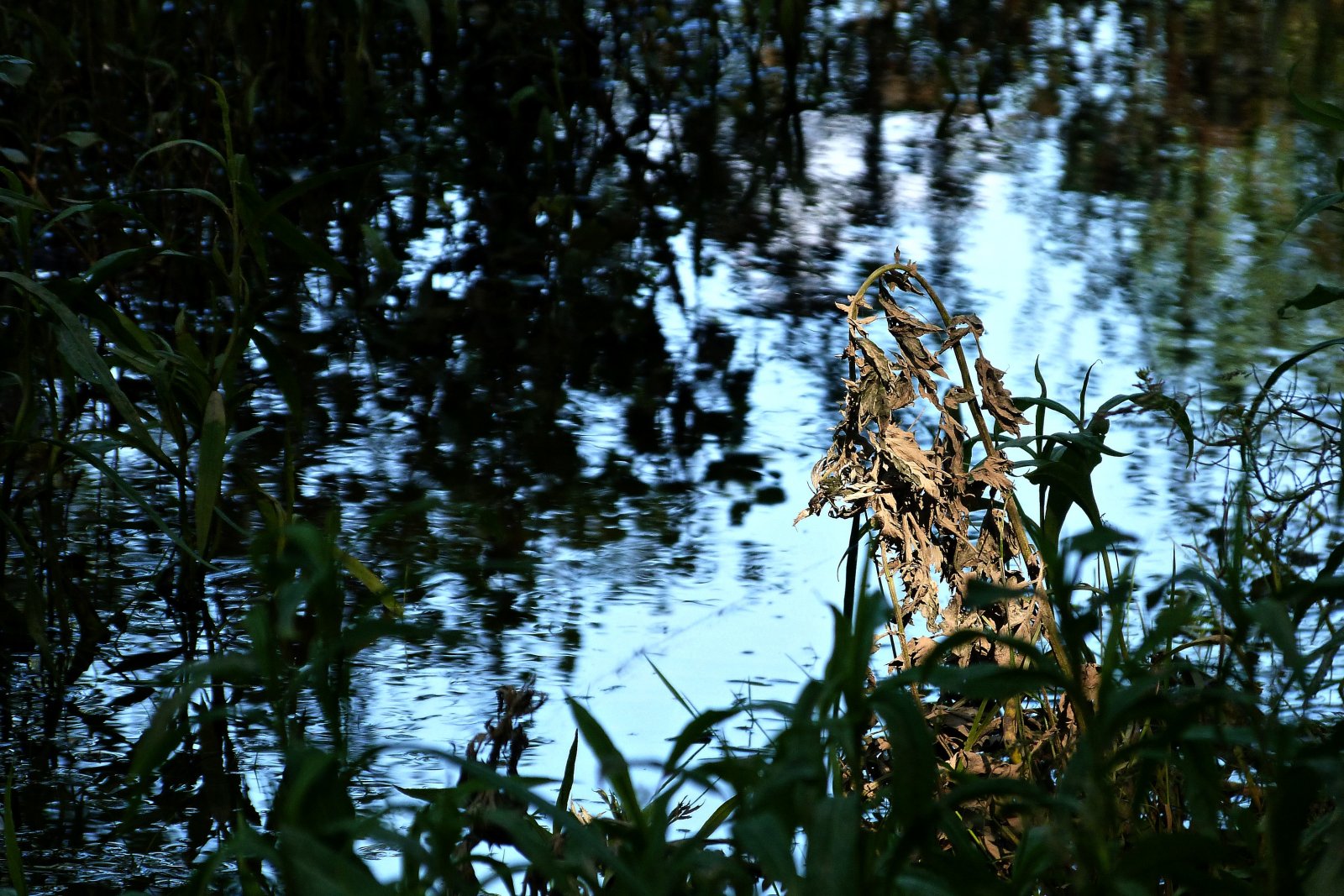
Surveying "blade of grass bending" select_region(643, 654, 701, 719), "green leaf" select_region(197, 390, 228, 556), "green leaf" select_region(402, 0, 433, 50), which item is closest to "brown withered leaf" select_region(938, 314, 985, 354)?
"blade of grass bending" select_region(643, 654, 701, 719)

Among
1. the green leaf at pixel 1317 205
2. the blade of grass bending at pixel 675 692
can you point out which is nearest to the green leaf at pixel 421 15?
the blade of grass bending at pixel 675 692

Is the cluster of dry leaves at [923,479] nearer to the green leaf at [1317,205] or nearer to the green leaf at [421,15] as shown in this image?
the green leaf at [1317,205]

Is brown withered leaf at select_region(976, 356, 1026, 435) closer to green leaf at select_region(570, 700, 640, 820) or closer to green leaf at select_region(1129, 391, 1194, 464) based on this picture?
green leaf at select_region(1129, 391, 1194, 464)

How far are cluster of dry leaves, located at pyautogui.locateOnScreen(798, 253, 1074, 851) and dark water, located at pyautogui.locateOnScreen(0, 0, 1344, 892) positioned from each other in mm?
354

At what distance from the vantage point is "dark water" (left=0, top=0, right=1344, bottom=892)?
79.0 inches

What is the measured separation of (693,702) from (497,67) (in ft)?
11.7

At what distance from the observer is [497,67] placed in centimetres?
507

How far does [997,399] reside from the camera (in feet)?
5.55

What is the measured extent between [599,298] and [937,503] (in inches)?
71.3

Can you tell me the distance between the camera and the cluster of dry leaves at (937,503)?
1.67 meters

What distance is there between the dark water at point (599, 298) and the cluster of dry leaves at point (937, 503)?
1.16ft

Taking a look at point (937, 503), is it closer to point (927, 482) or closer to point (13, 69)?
point (927, 482)

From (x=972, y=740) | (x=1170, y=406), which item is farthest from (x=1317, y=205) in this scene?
(x=972, y=740)

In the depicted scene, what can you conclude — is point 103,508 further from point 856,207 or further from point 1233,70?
point 1233,70
